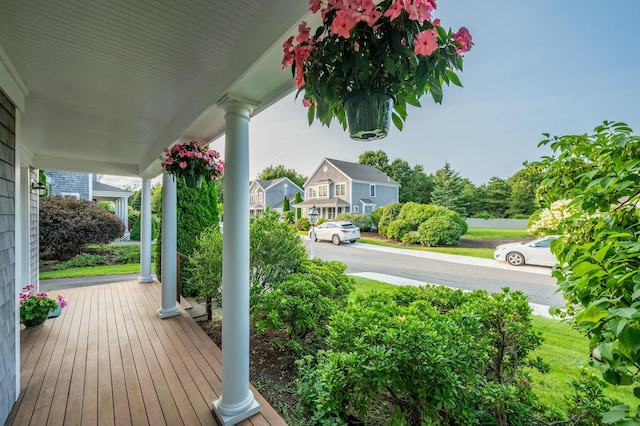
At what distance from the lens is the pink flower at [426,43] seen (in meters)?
0.77

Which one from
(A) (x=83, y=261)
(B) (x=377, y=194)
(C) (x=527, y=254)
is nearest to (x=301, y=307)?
(C) (x=527, y=254)

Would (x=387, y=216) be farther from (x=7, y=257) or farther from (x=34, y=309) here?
(x=7, y=257)

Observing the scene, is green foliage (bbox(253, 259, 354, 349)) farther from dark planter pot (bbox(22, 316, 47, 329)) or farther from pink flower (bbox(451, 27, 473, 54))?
dark planter pot (bbox(22, 316, 47, 329))

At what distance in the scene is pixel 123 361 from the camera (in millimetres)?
2893

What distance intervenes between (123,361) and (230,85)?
3081 mm

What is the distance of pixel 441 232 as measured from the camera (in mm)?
11117

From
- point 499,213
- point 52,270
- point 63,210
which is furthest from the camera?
point 499,213

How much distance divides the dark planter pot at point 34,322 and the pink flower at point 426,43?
5.43 m

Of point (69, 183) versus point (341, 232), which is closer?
point (69, 183)

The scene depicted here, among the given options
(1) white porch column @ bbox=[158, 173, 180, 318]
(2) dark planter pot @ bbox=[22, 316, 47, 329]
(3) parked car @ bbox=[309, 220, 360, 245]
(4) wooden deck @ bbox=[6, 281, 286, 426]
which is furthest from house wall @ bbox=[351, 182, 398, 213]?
(2) dark planter pot @ bbox=[22, 316, 47, 329]

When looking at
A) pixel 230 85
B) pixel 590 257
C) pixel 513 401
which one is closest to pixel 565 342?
pixel 513 401

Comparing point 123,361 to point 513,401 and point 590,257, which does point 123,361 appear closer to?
point 513,401

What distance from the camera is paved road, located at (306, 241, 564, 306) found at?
5.13 meters

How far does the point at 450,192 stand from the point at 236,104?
20729 millimetres
